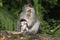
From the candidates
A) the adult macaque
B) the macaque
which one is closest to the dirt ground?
the macaque

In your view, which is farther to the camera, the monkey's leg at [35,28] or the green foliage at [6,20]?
the green foliage at [6,20]

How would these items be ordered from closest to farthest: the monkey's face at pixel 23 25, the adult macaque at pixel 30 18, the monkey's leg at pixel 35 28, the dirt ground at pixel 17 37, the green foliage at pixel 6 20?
1. the dirt ground at pixel 17 37
2. the monkey's face at pixel 23 25
3. the adult macaque at pixel 30 18
4. the monkey's leg at pixel 35 28
5. the green foliage at pixel 6 20

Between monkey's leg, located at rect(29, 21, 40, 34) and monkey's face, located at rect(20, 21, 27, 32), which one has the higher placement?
monkey's face, located at rect(20, 21, 27, 32)

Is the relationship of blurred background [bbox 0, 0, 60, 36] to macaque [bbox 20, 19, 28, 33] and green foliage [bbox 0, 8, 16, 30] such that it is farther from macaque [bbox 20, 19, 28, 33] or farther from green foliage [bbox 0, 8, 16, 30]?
macaque [bbox 20, 19, 28, 33]

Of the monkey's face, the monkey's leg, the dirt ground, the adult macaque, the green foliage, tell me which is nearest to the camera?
the dirt ground

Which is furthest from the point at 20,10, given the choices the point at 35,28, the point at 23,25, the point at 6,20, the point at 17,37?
the point at 17,37

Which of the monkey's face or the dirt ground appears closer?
the dirt ground

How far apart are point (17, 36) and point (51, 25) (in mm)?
1800

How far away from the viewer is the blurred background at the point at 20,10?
5285 millimetres

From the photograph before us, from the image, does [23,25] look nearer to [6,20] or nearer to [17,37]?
[17,37]

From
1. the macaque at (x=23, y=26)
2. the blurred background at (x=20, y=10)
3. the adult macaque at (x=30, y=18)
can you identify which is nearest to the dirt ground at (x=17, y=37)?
the macaque at (x=23, y=26)

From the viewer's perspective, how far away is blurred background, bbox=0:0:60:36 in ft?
17.3

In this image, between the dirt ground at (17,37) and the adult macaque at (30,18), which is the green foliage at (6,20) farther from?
the dirt ground at (17,37)

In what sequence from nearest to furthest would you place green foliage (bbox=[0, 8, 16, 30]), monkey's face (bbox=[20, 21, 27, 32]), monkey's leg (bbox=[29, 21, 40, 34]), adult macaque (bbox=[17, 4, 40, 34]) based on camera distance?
monkey's face (bbox=[20, 21, 27, 32]) → adult macaque (bbox=[17, 4, 40, 34]) → monkey's leg (bbox=[29, 21, 40, 34]) → green foliage (bbox=[0, 8, 16, 30])
